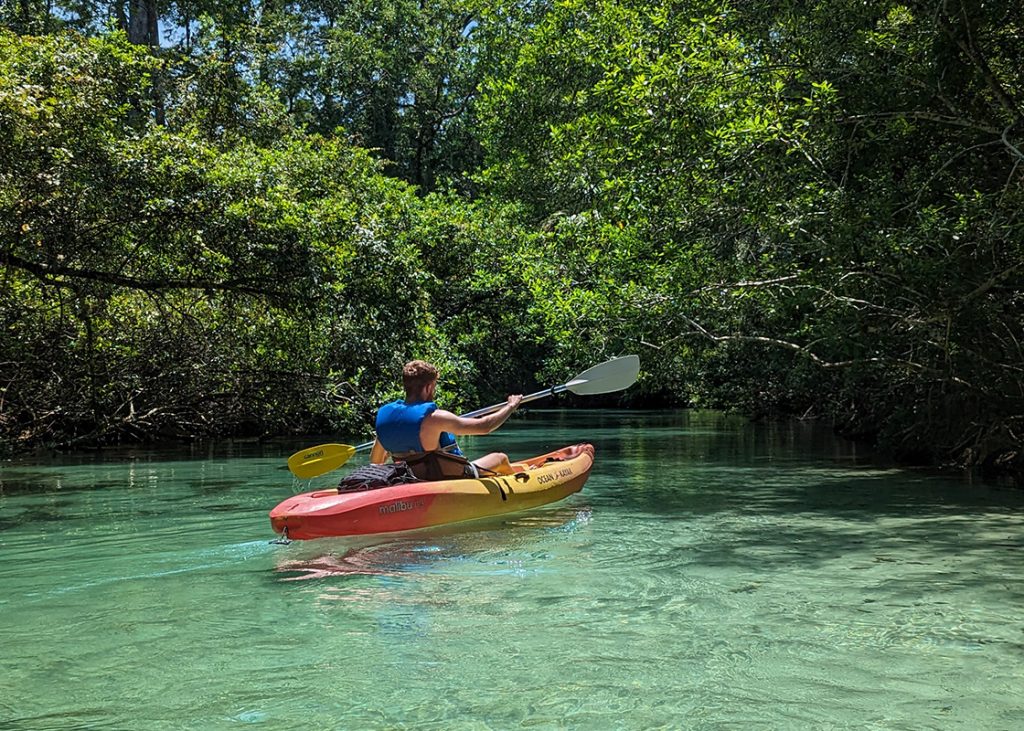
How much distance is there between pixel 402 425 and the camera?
7035 millimetres

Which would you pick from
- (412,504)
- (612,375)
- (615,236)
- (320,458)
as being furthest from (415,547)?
(615,236)

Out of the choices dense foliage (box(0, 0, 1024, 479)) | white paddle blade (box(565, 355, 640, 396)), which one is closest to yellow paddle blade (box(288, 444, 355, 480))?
white paddle blade (box(565, 355, 640, 396))

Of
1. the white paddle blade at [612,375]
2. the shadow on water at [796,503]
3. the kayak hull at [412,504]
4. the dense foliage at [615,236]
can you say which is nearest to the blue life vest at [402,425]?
the kayak hull at [412,504]

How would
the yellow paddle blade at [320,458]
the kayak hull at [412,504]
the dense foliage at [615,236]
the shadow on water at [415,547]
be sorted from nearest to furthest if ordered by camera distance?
the shadow on water at [415,547] < the kayak hull at [412,504] < the yellow paddle blade at [320,458] < the dense foliage at [615,236]

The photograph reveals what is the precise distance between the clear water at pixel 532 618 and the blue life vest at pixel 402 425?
2.28ft

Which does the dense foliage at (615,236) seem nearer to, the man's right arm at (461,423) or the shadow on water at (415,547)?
the man's right arm at (461,423)

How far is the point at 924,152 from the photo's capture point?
938cm

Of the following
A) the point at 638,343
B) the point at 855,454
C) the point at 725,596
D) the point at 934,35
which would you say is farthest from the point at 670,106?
the point at 855,454

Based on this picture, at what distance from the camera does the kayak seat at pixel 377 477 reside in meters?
6.84

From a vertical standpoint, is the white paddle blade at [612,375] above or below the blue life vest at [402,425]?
above

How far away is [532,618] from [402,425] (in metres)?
2.70

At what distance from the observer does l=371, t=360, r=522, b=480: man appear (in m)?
6.95

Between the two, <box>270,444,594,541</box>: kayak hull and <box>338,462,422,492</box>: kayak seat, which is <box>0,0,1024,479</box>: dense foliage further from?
<box>338,462,422,492</box>: kayak seat

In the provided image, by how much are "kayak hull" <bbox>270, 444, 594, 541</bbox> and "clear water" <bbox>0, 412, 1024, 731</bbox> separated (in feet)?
0.44
